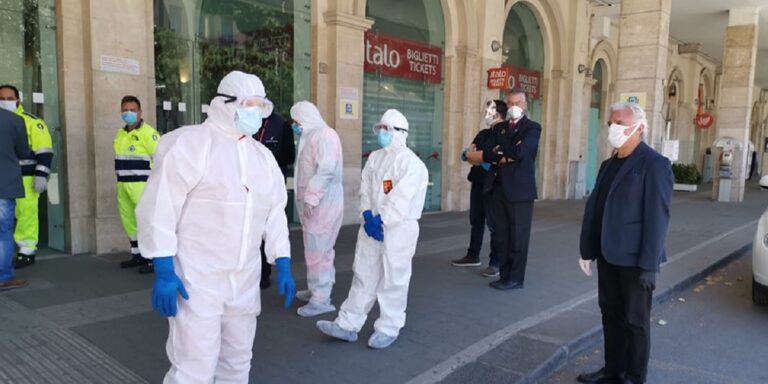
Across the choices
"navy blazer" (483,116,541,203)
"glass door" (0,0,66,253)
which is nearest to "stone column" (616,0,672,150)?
"navy blazer" (483,116,541,203)

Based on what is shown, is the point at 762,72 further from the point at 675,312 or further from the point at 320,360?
the point at 320,360

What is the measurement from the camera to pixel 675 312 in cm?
544

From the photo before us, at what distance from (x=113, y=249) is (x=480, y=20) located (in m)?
8.82

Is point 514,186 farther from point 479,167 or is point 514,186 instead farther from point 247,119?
point 247,119

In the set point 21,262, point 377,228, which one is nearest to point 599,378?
point 377,228

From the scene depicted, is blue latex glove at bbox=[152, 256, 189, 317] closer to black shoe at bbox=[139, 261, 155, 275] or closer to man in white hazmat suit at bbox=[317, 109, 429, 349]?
man in white hazmat suit at bbox=[317, 109, 429, 349]

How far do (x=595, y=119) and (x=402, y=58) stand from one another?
9594mm

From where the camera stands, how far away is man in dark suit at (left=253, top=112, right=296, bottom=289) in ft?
17.0

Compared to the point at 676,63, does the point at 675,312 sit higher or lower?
lower

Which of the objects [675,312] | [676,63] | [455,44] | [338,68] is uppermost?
[676,63]

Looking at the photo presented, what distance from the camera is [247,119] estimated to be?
2721 millimetres

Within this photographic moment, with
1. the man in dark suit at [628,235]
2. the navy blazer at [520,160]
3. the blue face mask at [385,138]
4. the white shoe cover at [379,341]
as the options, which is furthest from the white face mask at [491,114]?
the white shoe cover at [379,341]

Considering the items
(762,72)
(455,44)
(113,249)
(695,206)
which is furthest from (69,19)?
(762,72)

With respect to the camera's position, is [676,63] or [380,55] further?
[676,63]
